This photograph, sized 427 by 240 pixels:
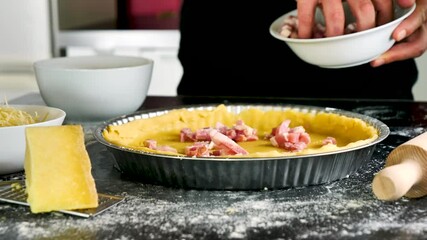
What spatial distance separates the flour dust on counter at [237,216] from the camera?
73 cm

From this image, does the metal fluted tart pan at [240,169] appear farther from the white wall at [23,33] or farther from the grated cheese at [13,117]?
the white wall at [23,33]

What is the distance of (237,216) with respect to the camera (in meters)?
0.78

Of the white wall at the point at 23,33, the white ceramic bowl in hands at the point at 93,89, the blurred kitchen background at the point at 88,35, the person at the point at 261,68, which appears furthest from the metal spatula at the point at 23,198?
the white wall at the point at 23,33

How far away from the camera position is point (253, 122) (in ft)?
3.88

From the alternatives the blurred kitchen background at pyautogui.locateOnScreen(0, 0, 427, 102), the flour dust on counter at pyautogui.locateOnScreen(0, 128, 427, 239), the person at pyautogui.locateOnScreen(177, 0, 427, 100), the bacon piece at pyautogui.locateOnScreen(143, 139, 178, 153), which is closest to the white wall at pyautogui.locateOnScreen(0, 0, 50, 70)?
the blurred kitchen background at pyautogui.locateOnScreen(0, 0, 427, 102)

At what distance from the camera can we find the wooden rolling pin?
30.5 inches

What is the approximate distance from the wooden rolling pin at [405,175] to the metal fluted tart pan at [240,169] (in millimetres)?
67

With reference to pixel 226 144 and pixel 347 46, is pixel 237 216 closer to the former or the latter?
pixel 226 144

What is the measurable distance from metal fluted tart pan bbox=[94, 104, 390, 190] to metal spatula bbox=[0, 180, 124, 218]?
71mm

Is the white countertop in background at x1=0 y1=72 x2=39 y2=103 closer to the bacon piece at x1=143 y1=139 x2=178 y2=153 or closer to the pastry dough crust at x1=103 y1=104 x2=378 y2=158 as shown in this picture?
the pastry dough crust at x1=103 y1=104 x2=378 y2=158

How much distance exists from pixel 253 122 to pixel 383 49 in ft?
0.85

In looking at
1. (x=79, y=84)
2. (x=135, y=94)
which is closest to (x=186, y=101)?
(x=135, y=94)

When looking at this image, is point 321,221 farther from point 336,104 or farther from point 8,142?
point 336,104

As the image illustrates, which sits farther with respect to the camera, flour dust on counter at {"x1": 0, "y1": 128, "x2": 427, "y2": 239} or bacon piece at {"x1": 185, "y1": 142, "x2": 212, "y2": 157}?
bacon piece at {"x1": 185, "y1": 142, "x2": 212, "y2": 157}
